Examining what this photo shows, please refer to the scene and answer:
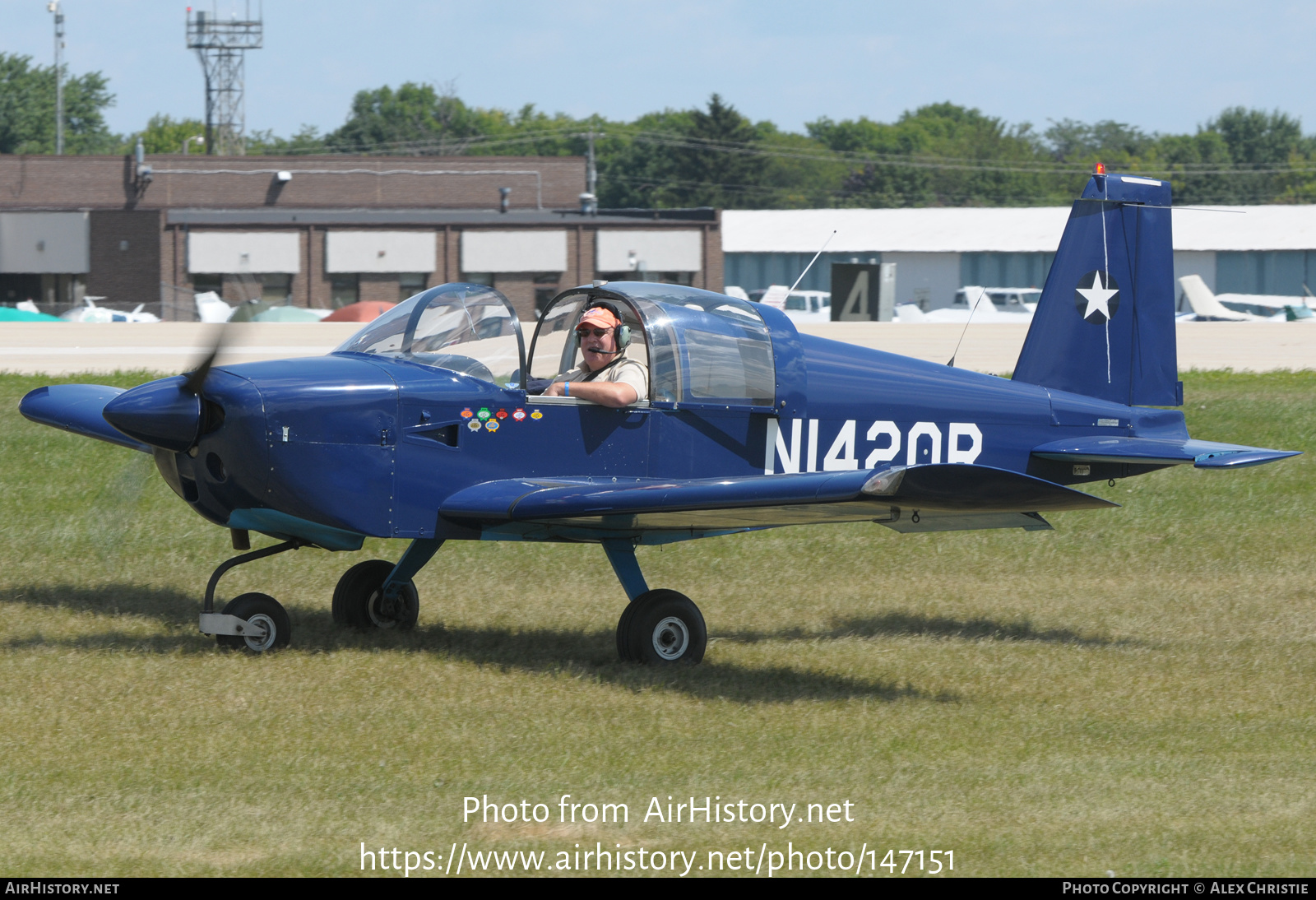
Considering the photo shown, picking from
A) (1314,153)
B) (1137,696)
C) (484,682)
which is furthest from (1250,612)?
(1314,153)

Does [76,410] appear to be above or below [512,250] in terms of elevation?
below

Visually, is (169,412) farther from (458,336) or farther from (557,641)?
(557,641)

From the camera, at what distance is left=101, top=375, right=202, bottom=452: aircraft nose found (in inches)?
307

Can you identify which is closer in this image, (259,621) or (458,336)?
(259,621)

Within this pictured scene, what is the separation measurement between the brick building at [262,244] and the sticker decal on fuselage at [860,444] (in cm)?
4828

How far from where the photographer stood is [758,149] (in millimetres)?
126062

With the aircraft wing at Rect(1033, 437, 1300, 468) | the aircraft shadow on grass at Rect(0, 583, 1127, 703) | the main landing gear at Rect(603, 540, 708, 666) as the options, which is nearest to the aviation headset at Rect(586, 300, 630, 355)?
the main landing gear at Rect(603, 540, 708, 666)

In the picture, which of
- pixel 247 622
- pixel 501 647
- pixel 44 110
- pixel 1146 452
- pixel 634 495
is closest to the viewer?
pixel 634 495

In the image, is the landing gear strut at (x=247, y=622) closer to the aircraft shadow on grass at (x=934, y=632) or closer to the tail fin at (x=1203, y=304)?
the aircraft shadow on grass at (x=934, y=632)

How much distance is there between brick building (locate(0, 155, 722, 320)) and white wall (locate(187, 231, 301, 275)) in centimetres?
5

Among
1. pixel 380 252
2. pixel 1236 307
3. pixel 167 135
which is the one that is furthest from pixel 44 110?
pixel 1236 307

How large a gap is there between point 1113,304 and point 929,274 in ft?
215

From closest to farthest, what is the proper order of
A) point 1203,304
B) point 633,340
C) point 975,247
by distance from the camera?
point 633,340, point 1203,304, point 975,247

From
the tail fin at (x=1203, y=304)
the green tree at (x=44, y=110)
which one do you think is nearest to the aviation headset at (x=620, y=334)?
the tail fin at (x=1203, y=304)
